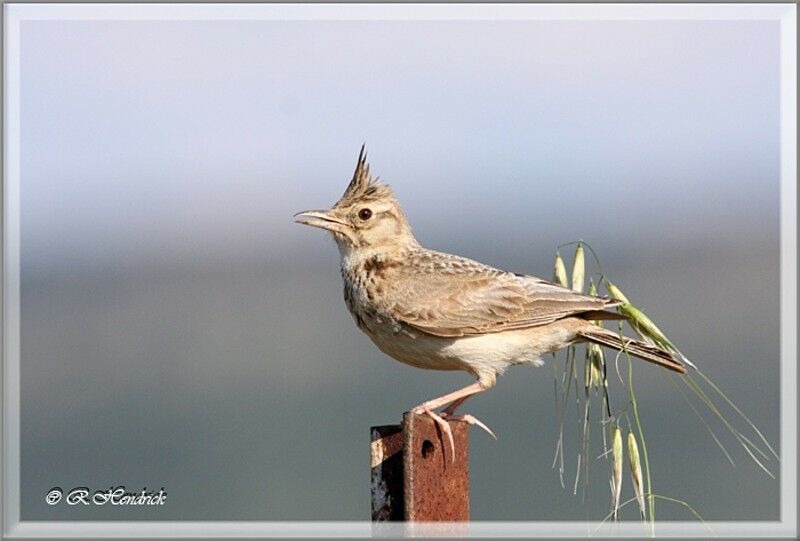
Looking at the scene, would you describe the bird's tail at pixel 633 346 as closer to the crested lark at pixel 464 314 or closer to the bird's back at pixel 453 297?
the crested lark at pixel 464 314

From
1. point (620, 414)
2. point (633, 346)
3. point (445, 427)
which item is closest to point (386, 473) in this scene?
point (445, 427)

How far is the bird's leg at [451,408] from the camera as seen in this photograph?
18.9ft

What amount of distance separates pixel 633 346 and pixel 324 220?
210 cm

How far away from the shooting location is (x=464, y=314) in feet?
23.8

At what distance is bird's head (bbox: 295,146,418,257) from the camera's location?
787 centimetres

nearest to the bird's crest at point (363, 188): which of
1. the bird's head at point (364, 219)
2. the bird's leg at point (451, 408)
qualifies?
the bird's head at point (364, 219)

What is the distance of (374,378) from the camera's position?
3017cm

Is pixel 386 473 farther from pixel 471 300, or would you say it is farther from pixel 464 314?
pixel 471 300

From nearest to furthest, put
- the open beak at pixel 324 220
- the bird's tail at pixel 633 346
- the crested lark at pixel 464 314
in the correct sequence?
the bird's tail at pixel 633 346, the crested lark at pixel 464 314, the open beak at pixel 324 220

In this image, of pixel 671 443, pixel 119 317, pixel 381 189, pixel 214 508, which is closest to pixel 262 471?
pixel 214 508

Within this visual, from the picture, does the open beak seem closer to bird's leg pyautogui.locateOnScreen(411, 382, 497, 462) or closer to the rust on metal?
bird's leg pyautogui.locateOnScreen(411, 382, 497, 462)

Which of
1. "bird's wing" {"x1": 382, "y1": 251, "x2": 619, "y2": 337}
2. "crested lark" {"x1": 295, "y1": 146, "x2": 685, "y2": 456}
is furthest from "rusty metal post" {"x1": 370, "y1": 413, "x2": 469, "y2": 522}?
"bird's wing" {"x1": 382, "y1": 251, "x2": 619, "y2": 337}

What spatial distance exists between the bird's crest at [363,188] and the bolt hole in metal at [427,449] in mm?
2600

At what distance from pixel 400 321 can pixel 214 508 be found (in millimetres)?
11586
